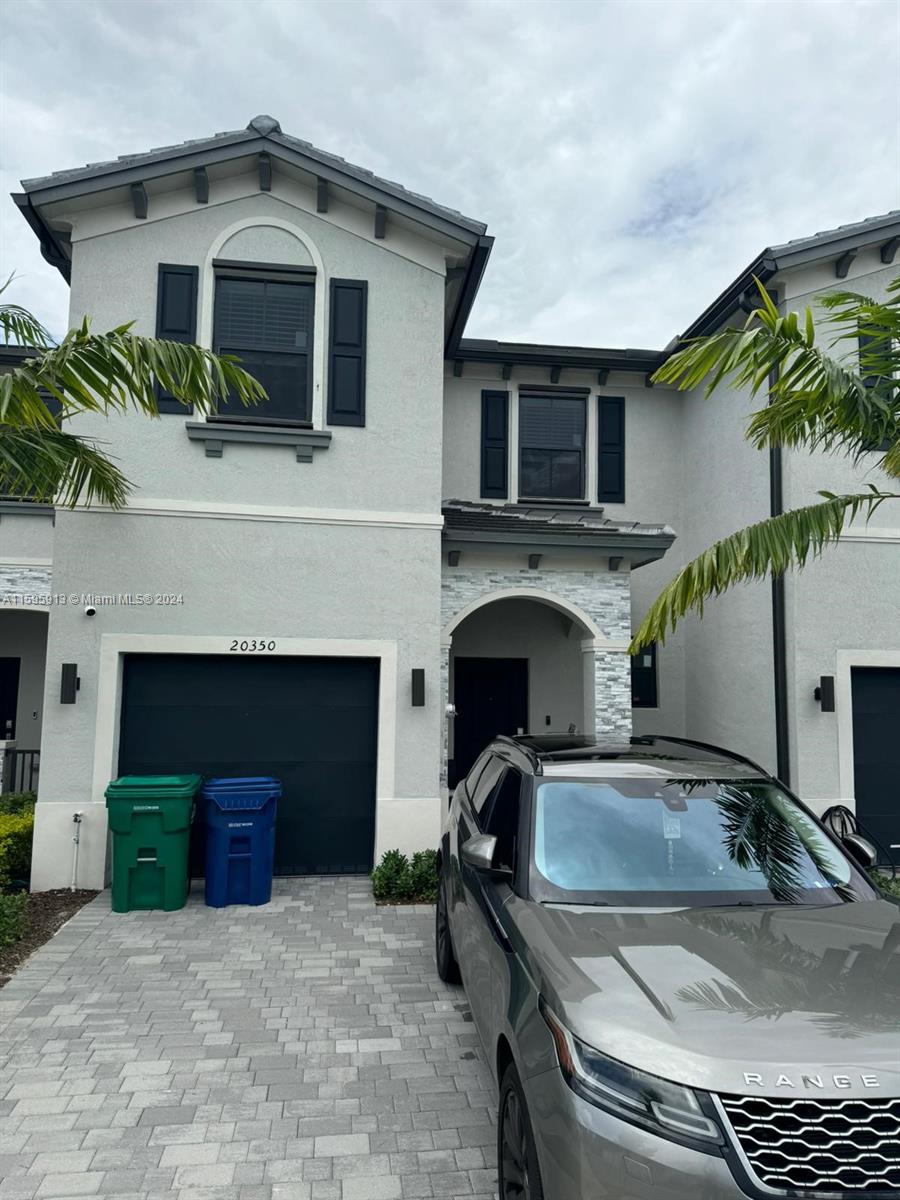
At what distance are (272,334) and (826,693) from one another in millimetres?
7390

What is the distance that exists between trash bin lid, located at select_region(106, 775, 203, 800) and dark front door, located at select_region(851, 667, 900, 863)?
7308mm

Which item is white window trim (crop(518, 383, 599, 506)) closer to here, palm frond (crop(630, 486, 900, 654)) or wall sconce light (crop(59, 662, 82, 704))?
palm frond (crop(630, 486, 900, 654))

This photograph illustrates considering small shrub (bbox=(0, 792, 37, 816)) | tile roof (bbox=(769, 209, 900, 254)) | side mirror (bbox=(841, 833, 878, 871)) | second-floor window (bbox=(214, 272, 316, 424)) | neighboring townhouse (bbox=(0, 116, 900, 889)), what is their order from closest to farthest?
side mirror (bbox=(841, 833, 878, 871)), neighboring townhouse (bbox=(0, 116, 900, 889)), second-floor window (bbox=(214, 272, 316, 424)), small shrub (bbox=(0, 792, 37, 816)), tile roof (bbox=(769, 209, 900, 254))

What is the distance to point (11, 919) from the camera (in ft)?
20.8

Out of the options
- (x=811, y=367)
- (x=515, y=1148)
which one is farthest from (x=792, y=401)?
(x=515, y=1148)

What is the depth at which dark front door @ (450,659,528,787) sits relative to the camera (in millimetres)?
11812

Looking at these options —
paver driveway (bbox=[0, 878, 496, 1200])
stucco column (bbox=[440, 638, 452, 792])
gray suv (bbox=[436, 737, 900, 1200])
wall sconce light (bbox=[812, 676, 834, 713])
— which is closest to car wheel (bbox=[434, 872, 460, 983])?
paver driveway (bbox=[0, 878, 496, 1200])

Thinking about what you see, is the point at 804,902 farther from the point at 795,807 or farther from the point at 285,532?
the point at 285,532

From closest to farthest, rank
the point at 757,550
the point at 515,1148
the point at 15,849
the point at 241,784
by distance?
the point at 515,1148 → the point at 757,550 → the point at 241,784 → the point at 15,849

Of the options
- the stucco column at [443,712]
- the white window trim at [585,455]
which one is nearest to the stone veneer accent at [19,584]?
the stucco column at [443,712]

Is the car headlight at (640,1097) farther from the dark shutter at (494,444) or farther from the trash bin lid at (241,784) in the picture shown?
the dark shutter at (494,444)

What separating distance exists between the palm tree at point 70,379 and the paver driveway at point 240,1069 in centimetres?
386

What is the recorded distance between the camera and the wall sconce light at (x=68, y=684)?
26.1 feet

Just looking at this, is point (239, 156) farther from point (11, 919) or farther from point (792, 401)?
point (11, 919)
